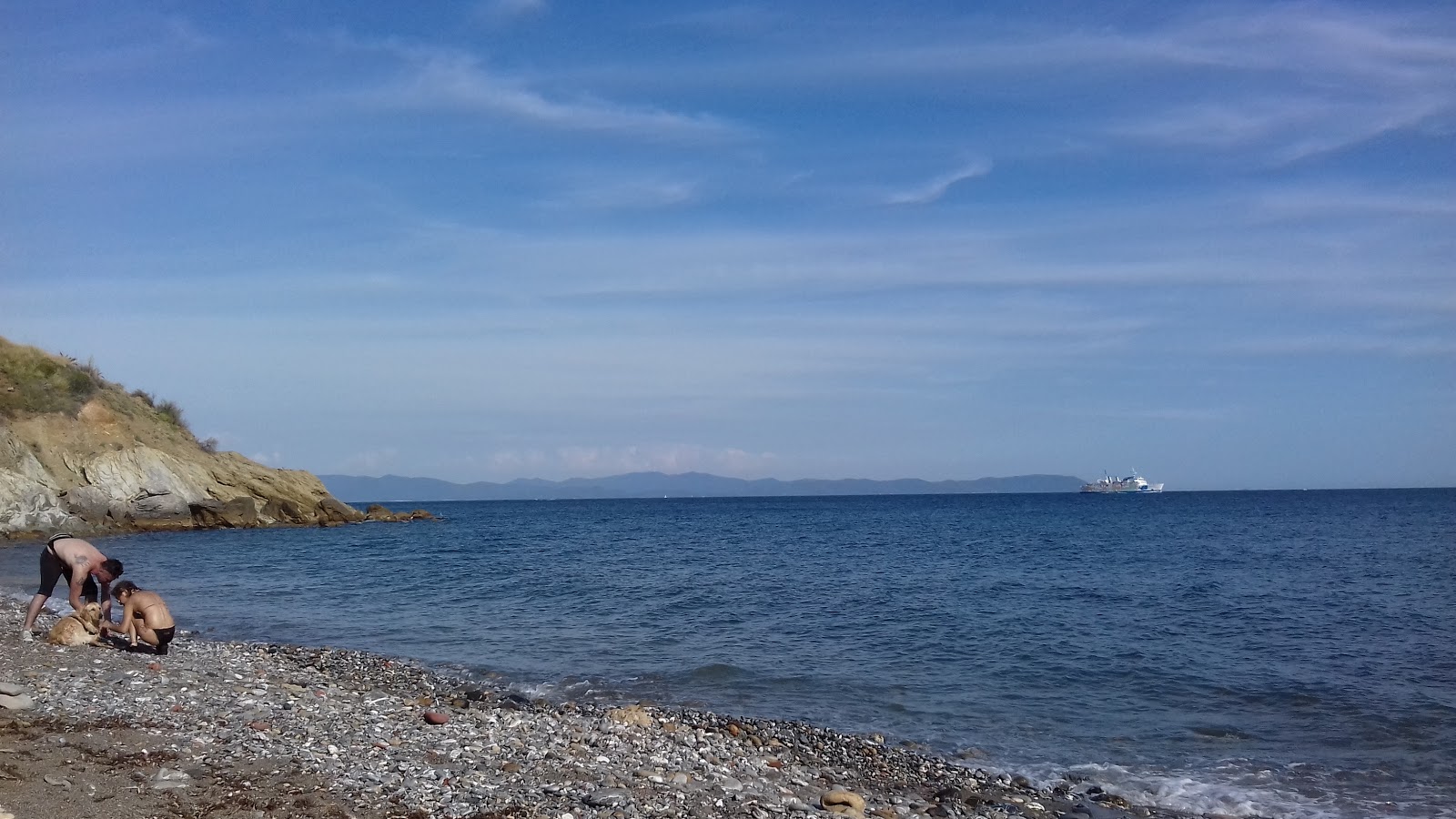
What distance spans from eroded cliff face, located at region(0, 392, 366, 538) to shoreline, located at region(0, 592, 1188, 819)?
44930 millimetres

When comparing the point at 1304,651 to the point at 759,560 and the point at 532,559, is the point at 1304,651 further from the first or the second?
the point at 532,559

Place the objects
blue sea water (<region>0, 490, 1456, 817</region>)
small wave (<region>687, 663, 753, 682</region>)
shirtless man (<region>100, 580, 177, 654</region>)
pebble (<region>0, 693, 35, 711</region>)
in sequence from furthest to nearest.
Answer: small wave (<region>687, 663, 753, 682</region>)
shirtless man (<region>100, 580, 177, 654</region>)
blue sea water (<region>0, 490, 1456, 817</region>)
pebble (<region>0, 693, 35, 711</region>)

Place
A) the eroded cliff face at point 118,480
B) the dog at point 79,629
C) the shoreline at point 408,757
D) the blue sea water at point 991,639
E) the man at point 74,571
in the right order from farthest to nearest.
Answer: the eroded cliff face at point 118,480 → the man at point 74,571 → the dog at point 79,629 → the blue sea water at point 991,639 → the shoreline at point 408,757

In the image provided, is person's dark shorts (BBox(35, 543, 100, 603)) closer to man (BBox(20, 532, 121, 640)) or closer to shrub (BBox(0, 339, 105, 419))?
man (BBox(20, 532, 121, 640))

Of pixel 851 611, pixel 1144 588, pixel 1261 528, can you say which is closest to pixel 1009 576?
pixel 1144 588

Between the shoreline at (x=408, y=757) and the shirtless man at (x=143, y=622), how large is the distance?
0.37 metres

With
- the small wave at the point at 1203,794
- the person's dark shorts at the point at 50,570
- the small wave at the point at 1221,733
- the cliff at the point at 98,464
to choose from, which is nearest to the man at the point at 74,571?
the person's dark shorts at the point at 50,570

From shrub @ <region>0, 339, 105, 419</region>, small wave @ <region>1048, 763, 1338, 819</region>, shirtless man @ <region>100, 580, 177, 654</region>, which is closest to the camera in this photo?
small wave @ <region>1048, 763, 1338, 819</region>

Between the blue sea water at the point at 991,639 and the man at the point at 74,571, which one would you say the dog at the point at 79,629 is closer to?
the man at the point at 74,571

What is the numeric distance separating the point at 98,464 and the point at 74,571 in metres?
48.2

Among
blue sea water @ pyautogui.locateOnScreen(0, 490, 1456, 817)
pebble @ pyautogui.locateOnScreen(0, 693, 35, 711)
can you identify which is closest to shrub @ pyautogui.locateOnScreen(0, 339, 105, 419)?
blue sea water @ pyautogui.locateOnScreen(0, 490, 1456, 817)

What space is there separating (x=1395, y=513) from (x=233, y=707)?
118029 mm

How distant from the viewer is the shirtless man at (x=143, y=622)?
57.3ft

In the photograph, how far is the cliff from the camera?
178 ft
